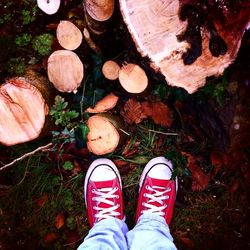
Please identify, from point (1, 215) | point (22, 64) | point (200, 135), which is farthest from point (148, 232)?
point (22, 64)

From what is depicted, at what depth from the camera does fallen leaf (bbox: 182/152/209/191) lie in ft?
7.54

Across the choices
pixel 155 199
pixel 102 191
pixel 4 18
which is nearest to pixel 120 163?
pixel 102 191

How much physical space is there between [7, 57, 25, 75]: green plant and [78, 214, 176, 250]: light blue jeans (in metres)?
1.09

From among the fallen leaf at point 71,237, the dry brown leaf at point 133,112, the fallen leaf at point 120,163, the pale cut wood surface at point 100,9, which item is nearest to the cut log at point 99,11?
the pale cut wood surface at point 100,9

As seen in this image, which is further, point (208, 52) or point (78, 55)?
point (78, 55)

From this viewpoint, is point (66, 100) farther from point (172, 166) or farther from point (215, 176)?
point (215, 176)

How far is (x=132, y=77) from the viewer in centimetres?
174

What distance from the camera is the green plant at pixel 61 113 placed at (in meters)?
1.91

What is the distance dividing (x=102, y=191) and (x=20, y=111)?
87 cm

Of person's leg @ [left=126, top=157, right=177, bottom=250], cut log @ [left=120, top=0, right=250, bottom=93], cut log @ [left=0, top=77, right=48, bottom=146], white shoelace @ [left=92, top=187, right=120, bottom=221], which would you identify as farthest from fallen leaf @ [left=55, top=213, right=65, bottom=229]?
cut log @ [left=120, top=0, right=250, bottom=93]

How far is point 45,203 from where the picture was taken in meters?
2.43

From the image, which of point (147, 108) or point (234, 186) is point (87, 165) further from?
point (234, 186)

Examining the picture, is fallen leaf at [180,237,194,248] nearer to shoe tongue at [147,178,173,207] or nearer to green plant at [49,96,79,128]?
shoe tongue at [147,178,173,207]

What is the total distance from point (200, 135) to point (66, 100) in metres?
0.90
